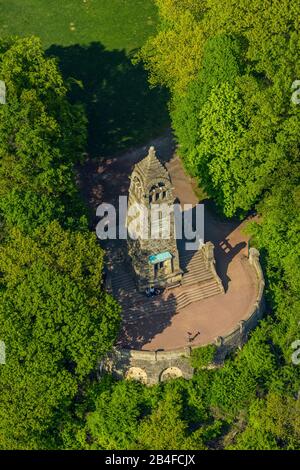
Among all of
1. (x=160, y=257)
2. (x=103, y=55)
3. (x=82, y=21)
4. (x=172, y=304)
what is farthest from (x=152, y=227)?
(x=82, y=21)

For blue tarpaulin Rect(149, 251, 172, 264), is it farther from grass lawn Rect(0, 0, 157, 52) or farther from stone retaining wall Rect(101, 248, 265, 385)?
grass lawn Rect(0, 0, 157, 52)

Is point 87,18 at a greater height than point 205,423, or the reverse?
point 87,18

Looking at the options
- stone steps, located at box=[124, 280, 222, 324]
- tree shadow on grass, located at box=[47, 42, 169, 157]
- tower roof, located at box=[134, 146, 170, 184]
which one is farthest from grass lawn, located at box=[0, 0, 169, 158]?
tower roof, located at box=[134, 146, 170, 184]

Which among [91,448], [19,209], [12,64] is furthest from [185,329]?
[12,64]

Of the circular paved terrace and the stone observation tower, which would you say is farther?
the circular paved terrace

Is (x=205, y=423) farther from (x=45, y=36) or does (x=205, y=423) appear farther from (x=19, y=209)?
(x=45, y=36)

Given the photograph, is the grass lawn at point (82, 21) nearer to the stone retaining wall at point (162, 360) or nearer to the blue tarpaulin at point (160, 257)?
the blue tarpaulin at point (160, 257)
